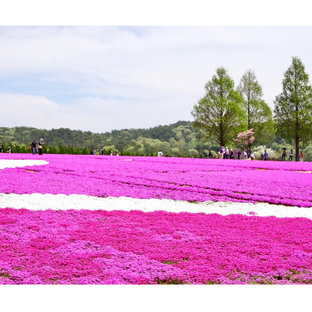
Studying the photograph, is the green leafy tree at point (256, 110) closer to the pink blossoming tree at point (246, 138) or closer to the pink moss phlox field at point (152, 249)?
the pink blossoming tree at point (246, 138)

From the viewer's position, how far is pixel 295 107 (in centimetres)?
5681

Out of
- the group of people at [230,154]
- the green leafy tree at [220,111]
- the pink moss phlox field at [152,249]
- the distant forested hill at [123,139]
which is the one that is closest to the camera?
the pink moss phlox field at [152,249]

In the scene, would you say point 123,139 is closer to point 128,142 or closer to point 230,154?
point 128,142

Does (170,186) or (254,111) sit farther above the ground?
(254,111)

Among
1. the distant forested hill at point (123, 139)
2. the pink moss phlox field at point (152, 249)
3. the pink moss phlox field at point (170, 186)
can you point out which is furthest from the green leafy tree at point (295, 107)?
the pink moss phlox field at point (152, 249)

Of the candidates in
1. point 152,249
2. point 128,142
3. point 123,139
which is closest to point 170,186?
point 152,249

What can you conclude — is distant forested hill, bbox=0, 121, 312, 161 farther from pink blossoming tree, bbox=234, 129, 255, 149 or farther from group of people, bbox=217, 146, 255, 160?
group of people, bbox=217, 146, 255, 160

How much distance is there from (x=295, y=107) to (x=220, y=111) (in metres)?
11.7

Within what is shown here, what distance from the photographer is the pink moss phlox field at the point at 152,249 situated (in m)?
7.08

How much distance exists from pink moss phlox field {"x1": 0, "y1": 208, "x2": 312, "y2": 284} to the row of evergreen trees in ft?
151

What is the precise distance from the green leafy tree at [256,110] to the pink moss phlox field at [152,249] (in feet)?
184

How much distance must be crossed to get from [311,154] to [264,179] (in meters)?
74.3
